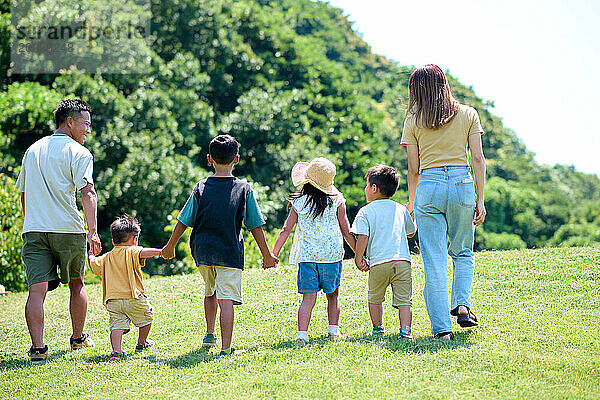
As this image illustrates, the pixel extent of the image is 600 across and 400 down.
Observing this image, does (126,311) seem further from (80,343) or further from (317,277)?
(317,277)

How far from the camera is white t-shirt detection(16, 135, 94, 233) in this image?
18.8 feet

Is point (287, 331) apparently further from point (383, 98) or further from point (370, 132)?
point (383, 98)

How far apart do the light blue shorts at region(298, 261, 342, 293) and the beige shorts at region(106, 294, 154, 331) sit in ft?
4.66

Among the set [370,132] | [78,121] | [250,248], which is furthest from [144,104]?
[78,121]

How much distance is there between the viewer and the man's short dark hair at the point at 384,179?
5691 mm

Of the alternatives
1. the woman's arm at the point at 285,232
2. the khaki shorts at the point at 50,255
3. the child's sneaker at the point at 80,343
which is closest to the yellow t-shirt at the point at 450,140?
the woman's arm at the point at 285,232

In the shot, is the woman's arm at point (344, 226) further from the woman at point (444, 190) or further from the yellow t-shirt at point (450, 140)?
the yellow t-shirt at point (450, 140)

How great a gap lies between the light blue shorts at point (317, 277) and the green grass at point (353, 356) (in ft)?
1.53

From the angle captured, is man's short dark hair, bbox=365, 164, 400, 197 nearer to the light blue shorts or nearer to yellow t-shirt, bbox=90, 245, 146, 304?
the light blue shorts

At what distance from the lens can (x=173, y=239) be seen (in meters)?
5.47

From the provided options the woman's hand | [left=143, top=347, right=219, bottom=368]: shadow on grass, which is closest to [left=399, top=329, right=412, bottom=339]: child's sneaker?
the woman's hand

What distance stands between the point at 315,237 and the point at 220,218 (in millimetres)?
863

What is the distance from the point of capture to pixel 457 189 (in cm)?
528

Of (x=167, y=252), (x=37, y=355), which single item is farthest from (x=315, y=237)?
(x=37, y=355)
